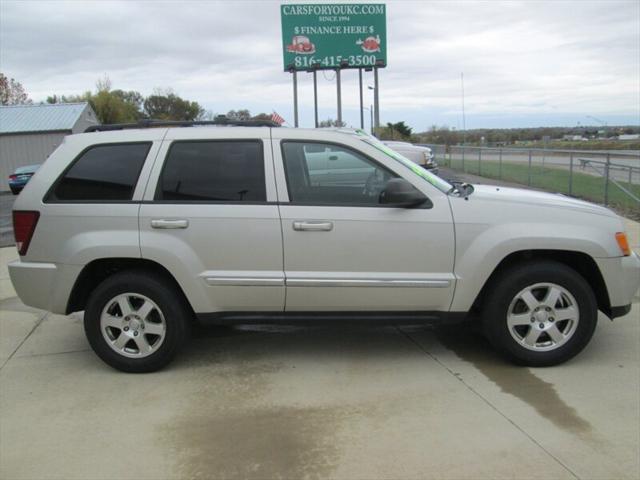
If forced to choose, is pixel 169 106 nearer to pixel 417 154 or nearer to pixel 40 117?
pixel 40 117

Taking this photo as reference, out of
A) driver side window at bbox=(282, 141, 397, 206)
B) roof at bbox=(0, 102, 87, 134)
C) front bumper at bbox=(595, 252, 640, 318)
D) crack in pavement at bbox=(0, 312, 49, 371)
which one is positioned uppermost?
roof at bbox=(0, 102, 87, 134)

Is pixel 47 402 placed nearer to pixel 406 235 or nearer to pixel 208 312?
pixel 208 312

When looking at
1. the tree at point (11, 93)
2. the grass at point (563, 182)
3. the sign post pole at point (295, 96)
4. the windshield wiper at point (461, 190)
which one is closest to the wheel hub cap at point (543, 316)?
the windshield wiper at point (461, 190)

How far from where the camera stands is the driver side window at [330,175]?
4.18 meters

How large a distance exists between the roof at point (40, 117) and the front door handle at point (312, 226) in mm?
29681

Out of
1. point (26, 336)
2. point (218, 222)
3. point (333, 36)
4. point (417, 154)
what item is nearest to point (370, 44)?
point (333, 36)

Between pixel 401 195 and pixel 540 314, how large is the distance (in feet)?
4.45

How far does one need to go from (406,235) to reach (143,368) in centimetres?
218

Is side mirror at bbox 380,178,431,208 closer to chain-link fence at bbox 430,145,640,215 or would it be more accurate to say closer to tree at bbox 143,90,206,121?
chain-link fence at bbox 430,145,640,215

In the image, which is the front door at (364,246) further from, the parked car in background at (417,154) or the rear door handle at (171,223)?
the parked car in background at (417,154)

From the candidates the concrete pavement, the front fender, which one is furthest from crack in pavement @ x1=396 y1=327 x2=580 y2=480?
the front fender

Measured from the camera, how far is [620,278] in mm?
4184

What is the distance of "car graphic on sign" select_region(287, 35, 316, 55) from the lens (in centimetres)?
2784

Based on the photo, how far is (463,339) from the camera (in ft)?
16.3
